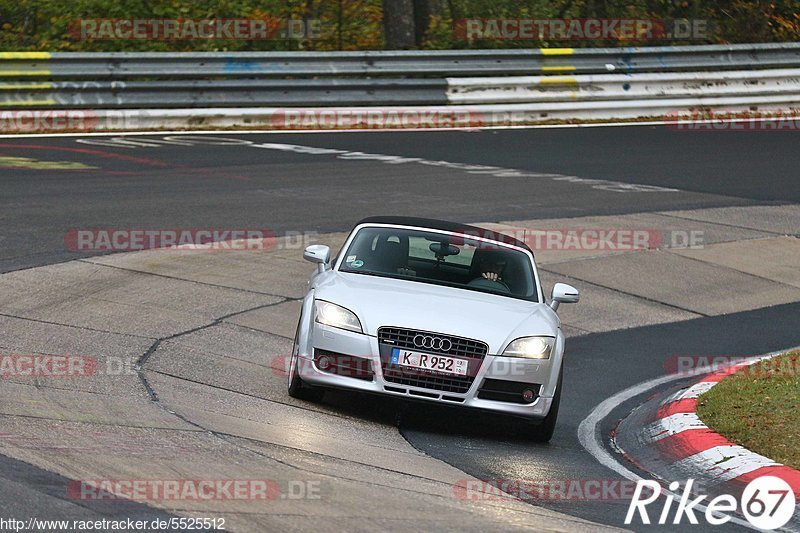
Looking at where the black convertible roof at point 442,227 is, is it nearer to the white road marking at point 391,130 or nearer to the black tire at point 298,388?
the black tire at point 298,388

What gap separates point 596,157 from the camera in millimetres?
21500

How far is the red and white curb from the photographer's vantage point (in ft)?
25.0

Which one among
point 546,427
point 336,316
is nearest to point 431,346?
point 336,316

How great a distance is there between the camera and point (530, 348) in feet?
28.3

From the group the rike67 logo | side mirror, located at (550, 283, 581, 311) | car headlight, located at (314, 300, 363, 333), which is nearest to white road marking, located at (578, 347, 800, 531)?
the rike67 logo

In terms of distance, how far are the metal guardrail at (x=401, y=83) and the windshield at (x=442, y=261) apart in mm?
12241

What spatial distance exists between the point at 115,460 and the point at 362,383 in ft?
7.46

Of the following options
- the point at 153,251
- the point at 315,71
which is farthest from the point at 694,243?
the point at 315,71

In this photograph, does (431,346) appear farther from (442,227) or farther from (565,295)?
(442,227)

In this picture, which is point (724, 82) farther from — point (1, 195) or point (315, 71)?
point (1, 195)

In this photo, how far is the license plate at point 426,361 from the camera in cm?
840

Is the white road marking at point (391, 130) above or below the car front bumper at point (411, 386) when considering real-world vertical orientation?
above

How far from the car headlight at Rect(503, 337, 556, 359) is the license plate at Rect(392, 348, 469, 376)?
378mm

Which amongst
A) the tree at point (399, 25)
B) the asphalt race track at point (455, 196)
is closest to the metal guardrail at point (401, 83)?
the asphalt race track at point (455, 196)
